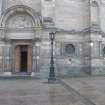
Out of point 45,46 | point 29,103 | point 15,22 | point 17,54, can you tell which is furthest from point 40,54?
point 29,103

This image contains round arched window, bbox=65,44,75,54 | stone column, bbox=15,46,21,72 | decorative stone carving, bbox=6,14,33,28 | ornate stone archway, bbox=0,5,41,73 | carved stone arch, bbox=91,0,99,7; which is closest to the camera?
ornate stone archway, bbox=0,5,41,73

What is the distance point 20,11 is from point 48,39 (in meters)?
4.23

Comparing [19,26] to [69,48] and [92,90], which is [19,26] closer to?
[69,48]

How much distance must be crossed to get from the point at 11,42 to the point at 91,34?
854 centimetres

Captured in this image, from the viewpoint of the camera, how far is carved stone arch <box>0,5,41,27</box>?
24953mm

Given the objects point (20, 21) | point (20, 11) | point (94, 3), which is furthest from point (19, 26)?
point (94, 3)

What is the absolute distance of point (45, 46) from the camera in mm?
24812

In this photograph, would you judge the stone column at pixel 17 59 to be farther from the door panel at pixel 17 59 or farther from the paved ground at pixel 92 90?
the paved ground at pixel 92 90

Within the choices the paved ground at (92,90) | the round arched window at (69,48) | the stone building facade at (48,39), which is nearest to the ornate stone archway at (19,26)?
the stone building facade at (48,39)

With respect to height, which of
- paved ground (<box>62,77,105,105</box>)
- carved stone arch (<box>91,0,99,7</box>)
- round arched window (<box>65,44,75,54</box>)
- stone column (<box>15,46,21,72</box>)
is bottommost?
paved ground (<box>62,77,105,105</box>)

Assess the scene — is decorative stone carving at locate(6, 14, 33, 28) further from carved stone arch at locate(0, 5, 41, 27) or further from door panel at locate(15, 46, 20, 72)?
door panel at locate(15, 46, 20, 72)

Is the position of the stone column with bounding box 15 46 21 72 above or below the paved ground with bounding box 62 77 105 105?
above

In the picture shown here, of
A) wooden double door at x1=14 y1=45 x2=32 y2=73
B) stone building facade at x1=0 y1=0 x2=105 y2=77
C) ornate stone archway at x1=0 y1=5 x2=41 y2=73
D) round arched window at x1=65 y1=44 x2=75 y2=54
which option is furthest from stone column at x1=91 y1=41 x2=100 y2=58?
wooden double door at x1=14 y1=45 x2=32 y2=73

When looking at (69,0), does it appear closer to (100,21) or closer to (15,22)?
(100,21)
